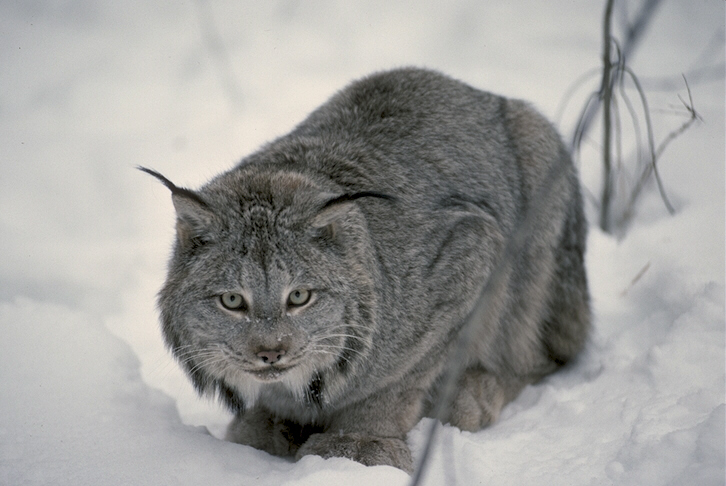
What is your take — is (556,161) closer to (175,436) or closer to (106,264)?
(175,436)

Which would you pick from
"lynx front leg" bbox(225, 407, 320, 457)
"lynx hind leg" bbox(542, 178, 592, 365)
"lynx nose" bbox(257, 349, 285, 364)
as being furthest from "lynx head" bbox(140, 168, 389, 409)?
"lynx hind leg" bbox(542, 178, 592, 365)

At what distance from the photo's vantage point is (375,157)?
3742mm

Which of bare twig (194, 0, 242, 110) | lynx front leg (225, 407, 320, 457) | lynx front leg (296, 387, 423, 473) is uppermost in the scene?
bare twig (194, 0, 242, 110)

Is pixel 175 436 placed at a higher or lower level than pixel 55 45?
lower

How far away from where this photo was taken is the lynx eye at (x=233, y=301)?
297cm

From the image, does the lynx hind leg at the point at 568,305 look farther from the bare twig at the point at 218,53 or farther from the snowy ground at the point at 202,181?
the bare twig at the point at 218,53

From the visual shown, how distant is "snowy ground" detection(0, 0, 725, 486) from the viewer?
305 cm

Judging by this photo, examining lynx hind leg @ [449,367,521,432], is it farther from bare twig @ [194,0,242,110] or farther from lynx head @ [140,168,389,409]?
bare twig @ [194,0,242,110]

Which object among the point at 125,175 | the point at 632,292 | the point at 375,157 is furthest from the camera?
the point at 125,175

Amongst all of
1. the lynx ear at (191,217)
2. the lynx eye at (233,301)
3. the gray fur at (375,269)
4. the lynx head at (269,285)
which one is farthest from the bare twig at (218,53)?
the lynx eye at (233,301)

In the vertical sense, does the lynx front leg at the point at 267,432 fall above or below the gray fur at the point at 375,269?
below

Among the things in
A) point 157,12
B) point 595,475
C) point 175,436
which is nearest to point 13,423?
point 175,436

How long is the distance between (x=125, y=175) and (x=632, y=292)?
3838mm

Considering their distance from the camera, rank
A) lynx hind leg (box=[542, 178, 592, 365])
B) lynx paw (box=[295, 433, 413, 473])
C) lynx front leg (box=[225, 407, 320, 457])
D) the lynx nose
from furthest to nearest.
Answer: lynx hind leg (box=[542, 178, 592, 365]) < lynx front leg (box=[225, 407, 320, 457]) < lynx paw (box=[295, 433, 413, 473]) < the lynx nose
